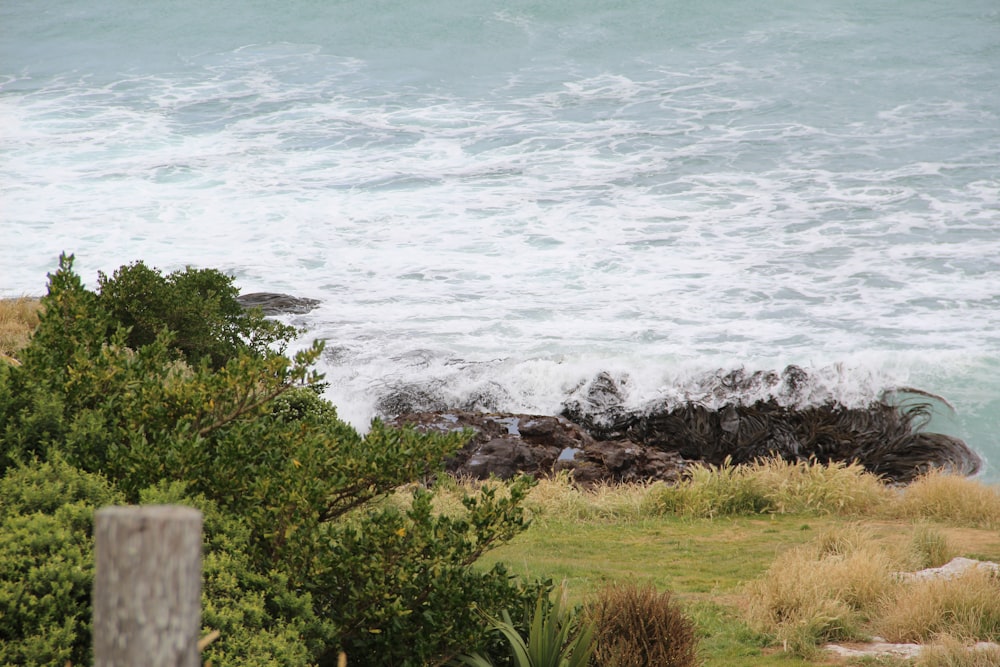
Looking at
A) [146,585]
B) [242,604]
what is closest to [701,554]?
[242,604]

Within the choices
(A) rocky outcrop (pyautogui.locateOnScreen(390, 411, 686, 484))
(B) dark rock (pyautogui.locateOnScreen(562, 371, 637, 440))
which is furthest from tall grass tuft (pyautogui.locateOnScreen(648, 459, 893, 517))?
(B) dark rock (pyautogui.locateOnScreen(562, 371, 637, 440))

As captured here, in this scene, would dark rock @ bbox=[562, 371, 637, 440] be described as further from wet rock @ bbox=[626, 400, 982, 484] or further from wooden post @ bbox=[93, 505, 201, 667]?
wooden post @ bbox=[93, 505, 201, 667]

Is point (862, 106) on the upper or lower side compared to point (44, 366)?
upper

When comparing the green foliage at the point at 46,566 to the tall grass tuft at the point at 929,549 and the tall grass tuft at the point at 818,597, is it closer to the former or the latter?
the tall grass tuft at the point at 818,597

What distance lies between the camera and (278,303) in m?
19.2

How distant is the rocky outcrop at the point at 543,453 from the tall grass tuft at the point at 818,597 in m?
4.58

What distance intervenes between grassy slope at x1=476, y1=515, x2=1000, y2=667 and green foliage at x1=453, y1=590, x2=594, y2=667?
145 cm

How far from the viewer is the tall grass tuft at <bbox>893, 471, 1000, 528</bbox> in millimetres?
10969

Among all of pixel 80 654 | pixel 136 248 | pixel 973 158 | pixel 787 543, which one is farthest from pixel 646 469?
pixel 973 158

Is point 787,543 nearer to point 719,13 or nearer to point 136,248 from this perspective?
point 136,248

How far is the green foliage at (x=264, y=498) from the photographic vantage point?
477 cm

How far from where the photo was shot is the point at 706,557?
9727 millimetres

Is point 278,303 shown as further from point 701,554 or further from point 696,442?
point 701,554

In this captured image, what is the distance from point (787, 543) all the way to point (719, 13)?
35.6m
